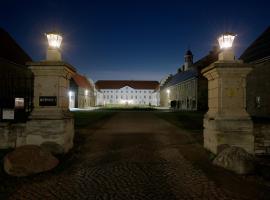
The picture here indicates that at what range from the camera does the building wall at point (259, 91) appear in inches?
858

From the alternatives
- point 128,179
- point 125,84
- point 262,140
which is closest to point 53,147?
point 128,179

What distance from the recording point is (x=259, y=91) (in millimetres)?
22969

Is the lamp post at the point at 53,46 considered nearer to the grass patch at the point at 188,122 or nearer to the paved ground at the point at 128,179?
the paved ground at the point at 128,179

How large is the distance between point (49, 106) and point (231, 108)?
561 centimetres

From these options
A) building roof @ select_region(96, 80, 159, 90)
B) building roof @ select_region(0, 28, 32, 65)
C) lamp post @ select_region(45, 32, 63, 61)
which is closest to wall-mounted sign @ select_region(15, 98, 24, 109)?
lamp post @ select_region(45, 32, 63, 61)

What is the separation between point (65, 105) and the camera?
862 centimetres

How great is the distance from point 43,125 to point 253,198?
5.98 metres

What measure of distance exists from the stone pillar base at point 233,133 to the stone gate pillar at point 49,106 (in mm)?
4668

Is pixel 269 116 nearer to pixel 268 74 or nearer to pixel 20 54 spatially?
pixel 268 74

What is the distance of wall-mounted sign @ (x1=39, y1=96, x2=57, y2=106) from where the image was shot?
26.3ft

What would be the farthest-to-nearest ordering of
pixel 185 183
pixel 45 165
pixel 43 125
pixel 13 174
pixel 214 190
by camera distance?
pixel 43 125 < pixel 45 165 < pixel 13 174 < pixel 185 183 < pixel 214 190

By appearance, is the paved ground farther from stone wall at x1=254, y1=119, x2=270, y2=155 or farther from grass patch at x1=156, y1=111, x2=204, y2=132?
grass patch at x1=156, y1=111, x2=204, y2=132

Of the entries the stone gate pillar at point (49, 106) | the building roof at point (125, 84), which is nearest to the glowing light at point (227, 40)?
the stone gate pillar at point (49, 106)

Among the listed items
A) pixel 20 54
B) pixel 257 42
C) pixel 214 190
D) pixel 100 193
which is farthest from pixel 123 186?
pixel 20 54
